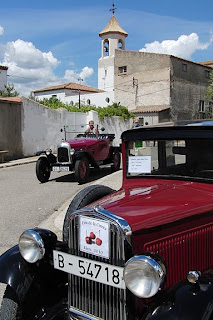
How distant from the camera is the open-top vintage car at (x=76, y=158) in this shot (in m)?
9.27

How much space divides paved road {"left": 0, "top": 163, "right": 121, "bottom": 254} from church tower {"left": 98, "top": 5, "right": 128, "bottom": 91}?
26.6 m

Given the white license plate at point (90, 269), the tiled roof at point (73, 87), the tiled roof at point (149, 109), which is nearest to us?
the white license plate at point (90, 269)

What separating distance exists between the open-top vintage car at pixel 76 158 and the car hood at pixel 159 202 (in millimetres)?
6295

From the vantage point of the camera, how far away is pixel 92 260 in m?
2.15

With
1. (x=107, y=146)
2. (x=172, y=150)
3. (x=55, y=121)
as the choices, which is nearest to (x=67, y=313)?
(x=172, y=150)

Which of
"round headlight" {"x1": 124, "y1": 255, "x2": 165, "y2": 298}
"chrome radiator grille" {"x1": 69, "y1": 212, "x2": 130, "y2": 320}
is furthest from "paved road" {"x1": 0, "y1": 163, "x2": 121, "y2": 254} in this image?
"round headlight" {"x1": 124, "y1": 255, "x2": 165, "y2": 298}

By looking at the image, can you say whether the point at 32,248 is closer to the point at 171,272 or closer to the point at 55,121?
the point at 171,272

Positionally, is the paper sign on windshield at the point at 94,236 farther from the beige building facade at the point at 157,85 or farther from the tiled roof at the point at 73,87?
the tiled roof at the point at 73,87

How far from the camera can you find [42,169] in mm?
9461

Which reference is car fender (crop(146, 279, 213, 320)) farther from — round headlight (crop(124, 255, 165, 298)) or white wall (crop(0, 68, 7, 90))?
white wall (crop(0, 68, 7, 90))

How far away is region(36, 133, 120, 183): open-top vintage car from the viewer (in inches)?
365

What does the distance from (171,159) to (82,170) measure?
6209 millimetres

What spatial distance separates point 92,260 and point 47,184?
7.24 meters

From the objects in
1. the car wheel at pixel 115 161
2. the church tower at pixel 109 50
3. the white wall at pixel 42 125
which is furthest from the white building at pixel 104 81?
the car wheel at pixel 115 161
